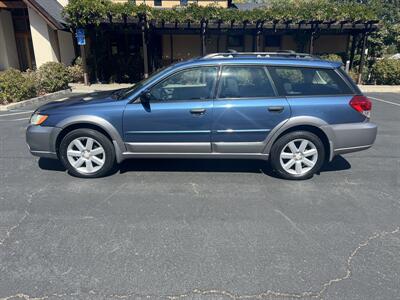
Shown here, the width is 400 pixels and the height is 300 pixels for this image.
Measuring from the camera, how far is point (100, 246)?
2.97m

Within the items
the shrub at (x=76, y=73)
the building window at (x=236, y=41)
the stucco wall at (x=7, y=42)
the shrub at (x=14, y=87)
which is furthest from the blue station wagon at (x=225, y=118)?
the building window at (x=236, y=41)

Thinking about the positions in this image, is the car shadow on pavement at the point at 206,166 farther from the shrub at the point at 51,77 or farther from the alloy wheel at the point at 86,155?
the shrub at the point at 51,77

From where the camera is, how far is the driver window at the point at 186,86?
4.26m

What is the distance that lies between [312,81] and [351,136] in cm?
94

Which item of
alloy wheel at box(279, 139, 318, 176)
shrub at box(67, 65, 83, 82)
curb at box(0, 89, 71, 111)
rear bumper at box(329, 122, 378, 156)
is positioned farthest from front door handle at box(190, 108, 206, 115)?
shrub at box(67, 65, 83, 82)

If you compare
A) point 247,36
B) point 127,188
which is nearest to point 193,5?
point 247,36

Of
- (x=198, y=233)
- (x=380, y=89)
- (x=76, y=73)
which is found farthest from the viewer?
(x=76, y=73)

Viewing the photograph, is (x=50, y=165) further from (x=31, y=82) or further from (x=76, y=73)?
(x=76, y=73)

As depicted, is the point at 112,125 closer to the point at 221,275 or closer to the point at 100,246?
the point at 100,246

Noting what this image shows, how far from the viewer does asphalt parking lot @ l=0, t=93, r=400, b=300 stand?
2.50 metres

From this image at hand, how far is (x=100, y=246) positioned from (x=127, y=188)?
50.2 inches

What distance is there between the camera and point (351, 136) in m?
4.34

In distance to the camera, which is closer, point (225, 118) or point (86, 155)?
point (225, 118)

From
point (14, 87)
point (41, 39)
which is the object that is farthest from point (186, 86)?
point (41, 39)
